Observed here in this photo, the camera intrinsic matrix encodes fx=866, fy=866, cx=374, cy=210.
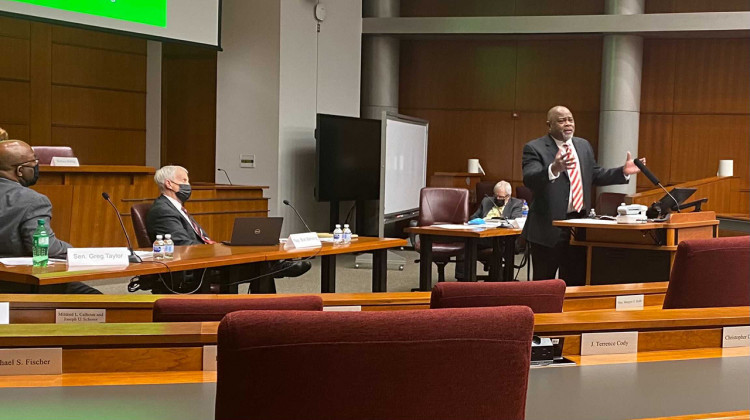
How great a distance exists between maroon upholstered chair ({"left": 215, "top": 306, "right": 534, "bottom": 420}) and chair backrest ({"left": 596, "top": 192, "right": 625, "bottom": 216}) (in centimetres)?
786

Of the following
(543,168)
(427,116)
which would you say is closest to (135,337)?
(543,168)

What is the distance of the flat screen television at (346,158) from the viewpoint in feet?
→ 29.7

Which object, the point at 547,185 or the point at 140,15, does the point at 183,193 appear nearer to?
the point at 547,185

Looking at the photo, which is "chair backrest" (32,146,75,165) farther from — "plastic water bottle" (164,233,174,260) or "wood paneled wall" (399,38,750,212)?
"wood paneled wall" (399,38,750,212)

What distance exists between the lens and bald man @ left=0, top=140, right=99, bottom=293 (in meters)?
4.11

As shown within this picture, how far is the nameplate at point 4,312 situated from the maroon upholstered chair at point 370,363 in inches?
60.9

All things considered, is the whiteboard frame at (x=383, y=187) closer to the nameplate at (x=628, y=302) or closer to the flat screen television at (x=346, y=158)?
the flat screen television at (x=346, y=158)

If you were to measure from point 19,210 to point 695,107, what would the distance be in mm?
8740

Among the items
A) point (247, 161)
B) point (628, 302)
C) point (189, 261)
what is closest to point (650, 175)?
point (628, 302)

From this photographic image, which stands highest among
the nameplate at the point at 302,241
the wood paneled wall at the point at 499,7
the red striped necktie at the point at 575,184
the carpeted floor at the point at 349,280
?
the wood paneled wall at the point at 499,7

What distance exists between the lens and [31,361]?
180 cm

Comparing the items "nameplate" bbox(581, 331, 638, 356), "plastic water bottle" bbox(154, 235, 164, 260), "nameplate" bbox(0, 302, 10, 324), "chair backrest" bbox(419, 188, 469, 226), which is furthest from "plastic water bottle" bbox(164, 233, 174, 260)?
"chair backrest" bbox(419, 188, 469, 226)

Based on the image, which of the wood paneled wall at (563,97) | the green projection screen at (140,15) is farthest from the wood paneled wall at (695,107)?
the green projection screen at (140,15)

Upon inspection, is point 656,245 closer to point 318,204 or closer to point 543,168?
point 543,168
